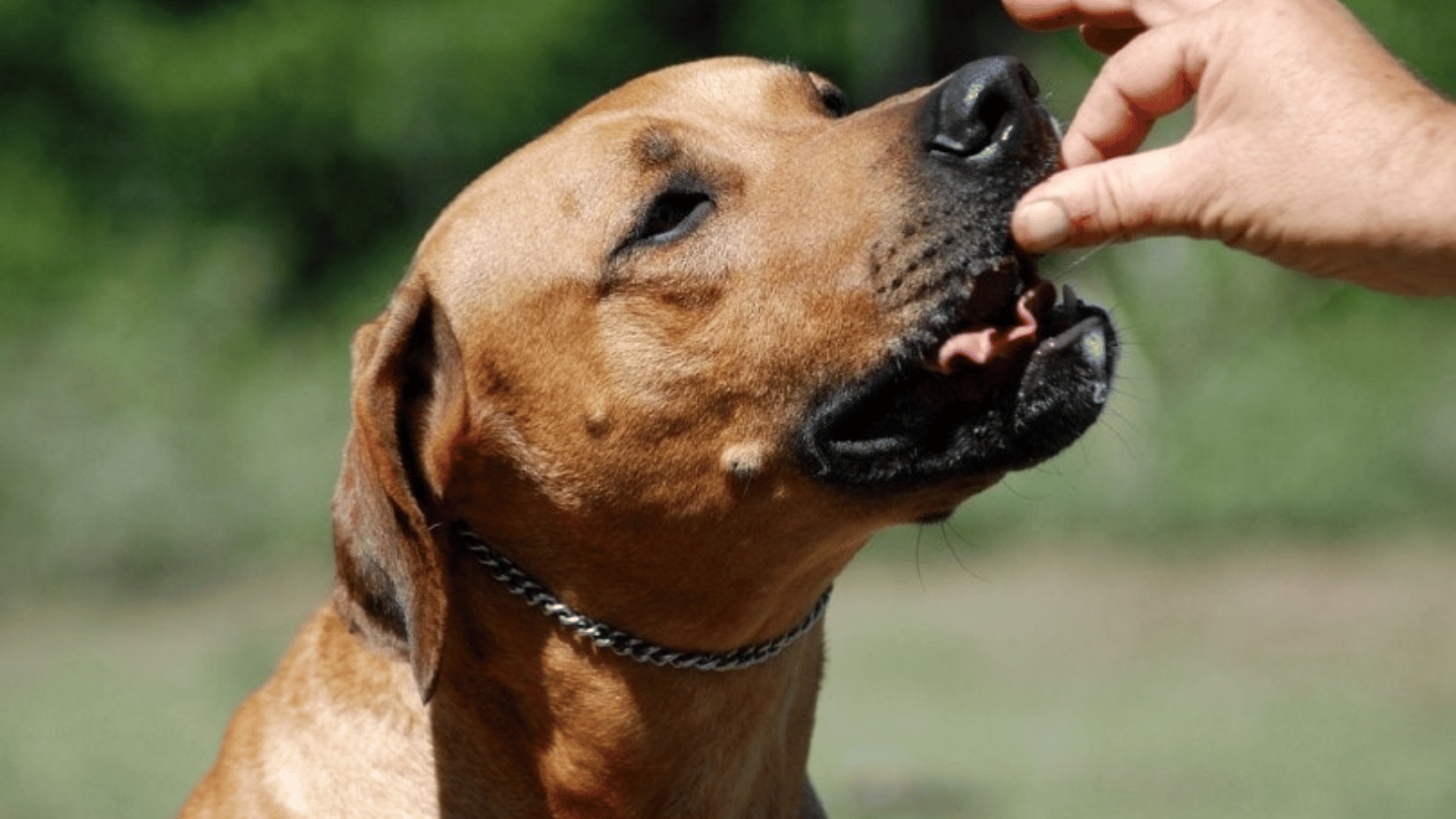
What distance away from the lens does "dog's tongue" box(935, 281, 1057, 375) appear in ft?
12.6

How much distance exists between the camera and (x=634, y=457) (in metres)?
4.15

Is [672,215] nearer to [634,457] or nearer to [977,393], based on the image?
[634,457]

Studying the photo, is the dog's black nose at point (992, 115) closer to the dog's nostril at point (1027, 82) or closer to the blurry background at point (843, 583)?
the dog's nostril at point (1027, 82)

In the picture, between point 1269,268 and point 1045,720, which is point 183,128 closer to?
point 1269,268

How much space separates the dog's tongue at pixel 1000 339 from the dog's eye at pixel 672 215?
2.07 feet

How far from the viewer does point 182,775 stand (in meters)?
8.61

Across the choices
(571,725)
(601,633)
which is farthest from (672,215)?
(571,725)

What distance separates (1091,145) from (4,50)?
14.3m

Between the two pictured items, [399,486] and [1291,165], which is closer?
[1291,165]

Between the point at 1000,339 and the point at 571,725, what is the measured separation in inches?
47.2

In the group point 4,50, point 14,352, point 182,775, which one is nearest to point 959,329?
point 182,775

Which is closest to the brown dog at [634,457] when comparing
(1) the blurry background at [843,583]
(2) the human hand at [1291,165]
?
(2) the human hand at [1291,165]

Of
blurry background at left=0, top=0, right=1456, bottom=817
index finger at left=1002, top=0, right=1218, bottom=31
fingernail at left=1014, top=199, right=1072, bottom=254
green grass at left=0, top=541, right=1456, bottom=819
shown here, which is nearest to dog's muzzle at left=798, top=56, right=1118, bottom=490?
fingernail at left=1014, top=199, right=1072, bottom=254

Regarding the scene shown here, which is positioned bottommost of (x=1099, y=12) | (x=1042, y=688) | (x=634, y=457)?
(x=1042, y=688)
